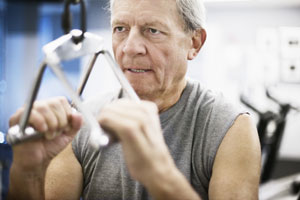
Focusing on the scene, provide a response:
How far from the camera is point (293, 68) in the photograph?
4.64 m

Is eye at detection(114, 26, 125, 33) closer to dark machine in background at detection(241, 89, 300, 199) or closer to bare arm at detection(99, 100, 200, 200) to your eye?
bare arm at detection(99, 100, 200, 200)

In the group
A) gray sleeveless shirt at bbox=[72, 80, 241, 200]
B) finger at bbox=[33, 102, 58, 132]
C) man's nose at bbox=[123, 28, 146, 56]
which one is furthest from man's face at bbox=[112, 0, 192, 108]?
finger at bbox=[33, 102, 58, 132]

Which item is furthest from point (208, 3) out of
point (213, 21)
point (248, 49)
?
point (248, 49)

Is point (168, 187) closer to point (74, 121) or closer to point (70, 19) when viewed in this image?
point (74, 121)

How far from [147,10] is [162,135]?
1.37 ft

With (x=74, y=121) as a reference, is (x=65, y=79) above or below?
above

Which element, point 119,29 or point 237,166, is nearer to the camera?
point 237,166

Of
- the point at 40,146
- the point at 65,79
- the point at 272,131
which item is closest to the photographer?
the point at 65,79

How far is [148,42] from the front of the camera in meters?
1.13

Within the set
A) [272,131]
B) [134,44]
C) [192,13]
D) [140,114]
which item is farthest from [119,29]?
[272,131]

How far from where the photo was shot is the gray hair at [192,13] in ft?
3.84

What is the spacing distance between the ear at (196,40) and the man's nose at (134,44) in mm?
266

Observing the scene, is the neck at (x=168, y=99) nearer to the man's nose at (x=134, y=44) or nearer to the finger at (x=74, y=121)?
the man's nose at (x=134, y=44)

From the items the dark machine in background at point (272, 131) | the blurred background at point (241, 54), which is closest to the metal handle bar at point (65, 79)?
the dark machine in background at point (272, 131)
